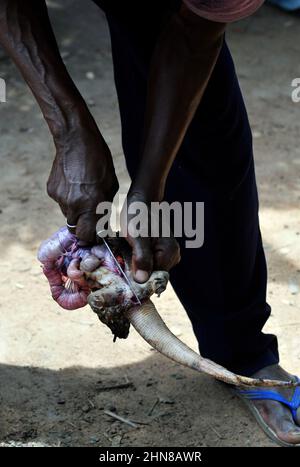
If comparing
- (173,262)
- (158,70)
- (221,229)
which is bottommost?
(221,229)

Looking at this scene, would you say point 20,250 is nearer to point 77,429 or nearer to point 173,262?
point 77,429

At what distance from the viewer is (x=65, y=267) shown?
92.3 inches

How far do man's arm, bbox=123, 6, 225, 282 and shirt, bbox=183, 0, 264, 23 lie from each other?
8 centimetres

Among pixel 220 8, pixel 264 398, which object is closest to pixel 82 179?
pixel 220 8

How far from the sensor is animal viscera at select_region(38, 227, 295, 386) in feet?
7.29

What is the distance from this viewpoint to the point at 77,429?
287 cm

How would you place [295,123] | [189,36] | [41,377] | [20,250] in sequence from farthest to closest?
1. [295,123]
2. [20,250]
3. [41,377]
4. [189,36]

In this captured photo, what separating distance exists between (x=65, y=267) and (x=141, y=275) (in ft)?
→ 0.75

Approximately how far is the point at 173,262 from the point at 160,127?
0.34m

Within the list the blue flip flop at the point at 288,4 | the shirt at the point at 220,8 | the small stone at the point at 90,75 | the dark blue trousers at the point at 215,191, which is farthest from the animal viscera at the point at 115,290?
the blue flip flop at the point at 288,4

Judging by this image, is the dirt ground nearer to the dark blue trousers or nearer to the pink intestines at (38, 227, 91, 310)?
the dark blue trousers

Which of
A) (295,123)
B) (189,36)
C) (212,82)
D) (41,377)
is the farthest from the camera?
(295,123)

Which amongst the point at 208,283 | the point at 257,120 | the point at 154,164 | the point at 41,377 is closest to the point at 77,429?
the point at 41,377

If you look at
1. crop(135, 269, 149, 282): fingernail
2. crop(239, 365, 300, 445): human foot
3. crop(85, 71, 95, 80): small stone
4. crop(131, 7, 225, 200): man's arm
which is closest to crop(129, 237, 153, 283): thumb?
crop(135, 269, 149, 282): fingernail
